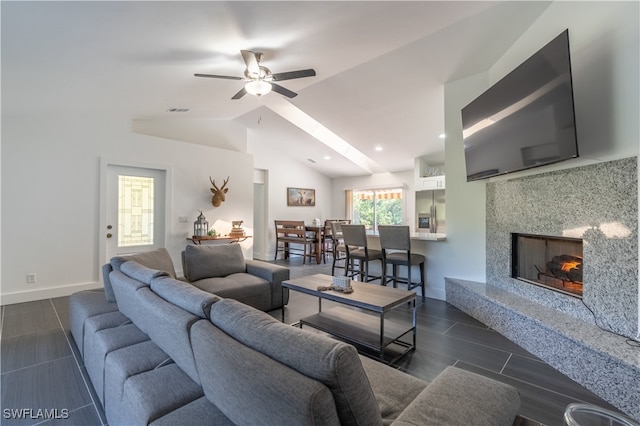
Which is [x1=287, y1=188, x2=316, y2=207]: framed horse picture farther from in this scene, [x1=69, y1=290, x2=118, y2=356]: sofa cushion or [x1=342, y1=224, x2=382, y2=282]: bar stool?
[x1=69, y1=290, x2=118, y2=356]: sofa cushion

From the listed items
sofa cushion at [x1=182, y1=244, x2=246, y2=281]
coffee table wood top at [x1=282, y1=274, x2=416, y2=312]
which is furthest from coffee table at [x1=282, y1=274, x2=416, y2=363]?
sofa cushion at [x1=182, y1=244, x2=246, y2=281]

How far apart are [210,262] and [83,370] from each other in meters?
1.56

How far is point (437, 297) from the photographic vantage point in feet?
13.4

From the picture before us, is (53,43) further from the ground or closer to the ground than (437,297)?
further from the ground

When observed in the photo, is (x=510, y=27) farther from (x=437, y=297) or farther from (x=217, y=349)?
(x=217, y=349)

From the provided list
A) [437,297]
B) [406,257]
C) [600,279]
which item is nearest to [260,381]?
[600,279]

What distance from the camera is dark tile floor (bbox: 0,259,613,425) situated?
182 cm

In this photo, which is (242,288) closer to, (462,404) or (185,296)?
(185,296)

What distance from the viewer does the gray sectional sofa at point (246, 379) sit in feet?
2.75

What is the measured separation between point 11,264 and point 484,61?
6.38 meters


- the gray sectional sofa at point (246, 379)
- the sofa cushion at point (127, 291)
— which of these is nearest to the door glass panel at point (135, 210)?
the sofa cushion at point (127, 291)

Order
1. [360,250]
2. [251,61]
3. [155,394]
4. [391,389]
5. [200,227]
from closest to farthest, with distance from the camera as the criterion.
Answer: [155,394] < [391,389] < [251,61] < [360,250] < [200,227]

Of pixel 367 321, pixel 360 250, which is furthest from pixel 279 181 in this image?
pixel 367 321

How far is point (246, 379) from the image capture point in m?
0.92
